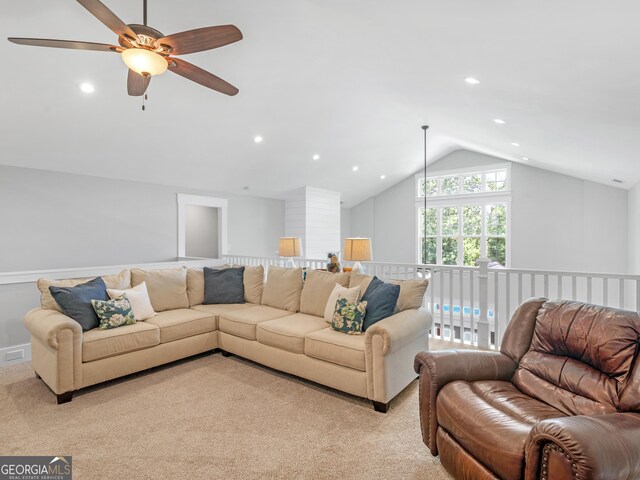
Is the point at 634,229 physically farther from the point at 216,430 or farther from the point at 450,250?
the point at 216,430

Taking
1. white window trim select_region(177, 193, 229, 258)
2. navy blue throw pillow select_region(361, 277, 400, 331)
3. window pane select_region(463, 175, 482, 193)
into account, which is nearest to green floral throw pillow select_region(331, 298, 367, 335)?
navy blue throw pillow select_region(361, 277, 400, 331)

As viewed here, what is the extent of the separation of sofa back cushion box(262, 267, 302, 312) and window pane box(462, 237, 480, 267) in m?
5.63

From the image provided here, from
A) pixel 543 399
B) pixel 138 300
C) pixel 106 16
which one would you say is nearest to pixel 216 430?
pixel 138 300

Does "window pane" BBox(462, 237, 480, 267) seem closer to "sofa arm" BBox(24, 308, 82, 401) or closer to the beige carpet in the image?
the beige carpet

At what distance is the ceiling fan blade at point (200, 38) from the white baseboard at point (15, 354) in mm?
3888

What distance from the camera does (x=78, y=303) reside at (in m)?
3.20

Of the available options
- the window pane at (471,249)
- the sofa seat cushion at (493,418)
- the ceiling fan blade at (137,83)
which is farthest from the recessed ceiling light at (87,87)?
the window pane at (471,249)

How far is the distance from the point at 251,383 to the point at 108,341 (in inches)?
52.5

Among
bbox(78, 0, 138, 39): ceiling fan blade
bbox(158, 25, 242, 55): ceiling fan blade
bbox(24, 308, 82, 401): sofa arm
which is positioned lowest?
bbox(24, 308, 82, 401): sofa arm

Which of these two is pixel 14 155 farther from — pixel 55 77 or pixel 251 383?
pixel 251 383

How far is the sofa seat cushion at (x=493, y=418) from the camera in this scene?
5.01 feet

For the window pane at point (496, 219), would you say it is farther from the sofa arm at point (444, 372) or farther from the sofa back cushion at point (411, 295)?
the sofa arm at point (444, 372)

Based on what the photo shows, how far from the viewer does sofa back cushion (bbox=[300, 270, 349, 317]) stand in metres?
3.72

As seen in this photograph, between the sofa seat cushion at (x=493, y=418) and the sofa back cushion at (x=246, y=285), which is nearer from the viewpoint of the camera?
the sofa seat cushion at (x=493, y=418)
